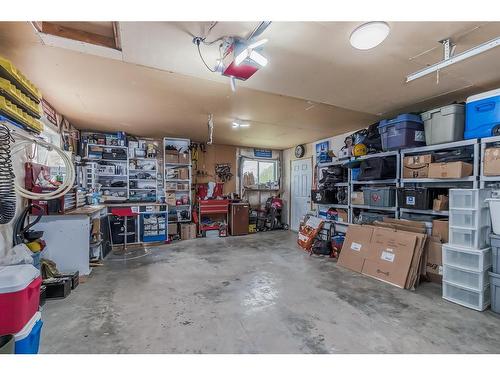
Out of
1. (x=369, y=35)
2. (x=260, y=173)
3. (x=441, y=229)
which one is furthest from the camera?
(x=260, y=173)

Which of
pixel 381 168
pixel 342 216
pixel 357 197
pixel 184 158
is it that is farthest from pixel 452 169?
pixel 184 158

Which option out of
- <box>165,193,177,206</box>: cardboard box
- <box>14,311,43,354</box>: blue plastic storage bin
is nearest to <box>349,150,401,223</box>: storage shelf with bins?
<box>165,193,177,206</box>: cardboard box

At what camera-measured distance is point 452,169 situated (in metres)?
2.92

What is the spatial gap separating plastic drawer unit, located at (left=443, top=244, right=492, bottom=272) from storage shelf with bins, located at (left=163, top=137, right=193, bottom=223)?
5069 mm

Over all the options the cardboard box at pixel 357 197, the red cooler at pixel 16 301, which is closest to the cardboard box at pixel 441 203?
the cardboard box at pixel 357 197

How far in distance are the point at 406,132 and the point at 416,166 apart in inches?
19.8

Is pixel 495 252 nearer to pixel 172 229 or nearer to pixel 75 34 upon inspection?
pixel 75 34

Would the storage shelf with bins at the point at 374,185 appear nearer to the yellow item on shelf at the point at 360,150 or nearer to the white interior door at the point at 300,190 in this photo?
the yellow item on shelf at the point at 360,150

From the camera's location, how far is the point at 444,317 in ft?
7.64

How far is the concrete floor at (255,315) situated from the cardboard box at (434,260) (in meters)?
0.15

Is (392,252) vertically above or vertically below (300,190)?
below

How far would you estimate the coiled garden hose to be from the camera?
1.94m

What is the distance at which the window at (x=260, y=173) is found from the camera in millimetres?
7168

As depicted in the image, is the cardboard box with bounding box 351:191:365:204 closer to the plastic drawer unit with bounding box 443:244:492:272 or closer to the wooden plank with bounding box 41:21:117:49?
the plastic drawer unit with bounding box 443:244:492:272
